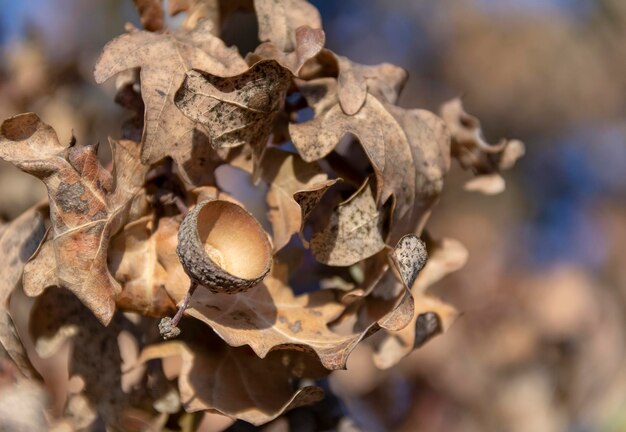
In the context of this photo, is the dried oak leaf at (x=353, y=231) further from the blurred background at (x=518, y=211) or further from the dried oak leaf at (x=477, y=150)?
the blurred background at (x=518, y=211)

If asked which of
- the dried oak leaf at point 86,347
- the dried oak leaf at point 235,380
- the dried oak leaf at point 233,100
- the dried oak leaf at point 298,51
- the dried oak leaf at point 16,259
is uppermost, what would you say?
the dried oak leaf at point 298,51

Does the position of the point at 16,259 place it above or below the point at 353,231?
below

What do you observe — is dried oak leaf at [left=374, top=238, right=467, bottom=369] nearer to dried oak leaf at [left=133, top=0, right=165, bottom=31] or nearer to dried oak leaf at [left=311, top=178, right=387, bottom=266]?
dried oak leaf at [left=311, top=178, right=387, bottom=266]

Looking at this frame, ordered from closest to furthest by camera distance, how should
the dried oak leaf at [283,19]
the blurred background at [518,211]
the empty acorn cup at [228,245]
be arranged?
1. the empty acorn cup at [228,245]
2. the dried oak leaf at [283,19]
3. the blurred background at [518,211]

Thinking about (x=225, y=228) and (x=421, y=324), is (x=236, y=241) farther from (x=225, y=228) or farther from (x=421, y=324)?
(x=421, y=324)

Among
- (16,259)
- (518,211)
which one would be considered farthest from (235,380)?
(518,211)

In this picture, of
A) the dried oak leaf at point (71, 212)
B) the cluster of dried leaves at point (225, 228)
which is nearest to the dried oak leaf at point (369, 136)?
the cluster of dried leaves at point (225, 228)
